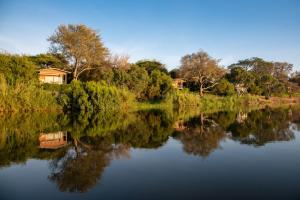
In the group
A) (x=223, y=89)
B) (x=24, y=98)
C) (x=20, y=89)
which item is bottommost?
(x=24, y=98)

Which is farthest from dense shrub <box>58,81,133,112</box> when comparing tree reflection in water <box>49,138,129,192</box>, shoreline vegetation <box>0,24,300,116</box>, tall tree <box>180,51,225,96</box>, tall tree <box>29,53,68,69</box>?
tall tree <box>180,51,225,96</box>

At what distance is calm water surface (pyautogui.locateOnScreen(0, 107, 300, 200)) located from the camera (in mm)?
7027

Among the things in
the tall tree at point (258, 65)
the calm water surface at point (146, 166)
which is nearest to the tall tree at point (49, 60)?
the calm water surface at point (146, 166)

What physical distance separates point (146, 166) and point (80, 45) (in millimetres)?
39377

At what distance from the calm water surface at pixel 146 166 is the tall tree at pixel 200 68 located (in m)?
39.7

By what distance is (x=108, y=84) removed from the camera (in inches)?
1494

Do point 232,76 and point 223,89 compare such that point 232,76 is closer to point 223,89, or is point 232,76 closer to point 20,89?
point 223,89

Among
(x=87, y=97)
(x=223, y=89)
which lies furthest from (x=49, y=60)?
(x=223, y=89)

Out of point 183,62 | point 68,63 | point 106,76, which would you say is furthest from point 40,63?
point 183,62

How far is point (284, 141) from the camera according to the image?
14.6m

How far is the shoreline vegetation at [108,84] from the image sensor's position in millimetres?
29125

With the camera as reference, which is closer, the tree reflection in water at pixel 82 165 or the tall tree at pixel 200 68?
the tree reflection in water at pixel 82 165

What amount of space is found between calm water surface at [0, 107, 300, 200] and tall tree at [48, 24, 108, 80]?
31338mm

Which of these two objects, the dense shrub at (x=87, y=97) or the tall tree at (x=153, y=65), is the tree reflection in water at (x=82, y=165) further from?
the tall tree at (x=153, y=65)
